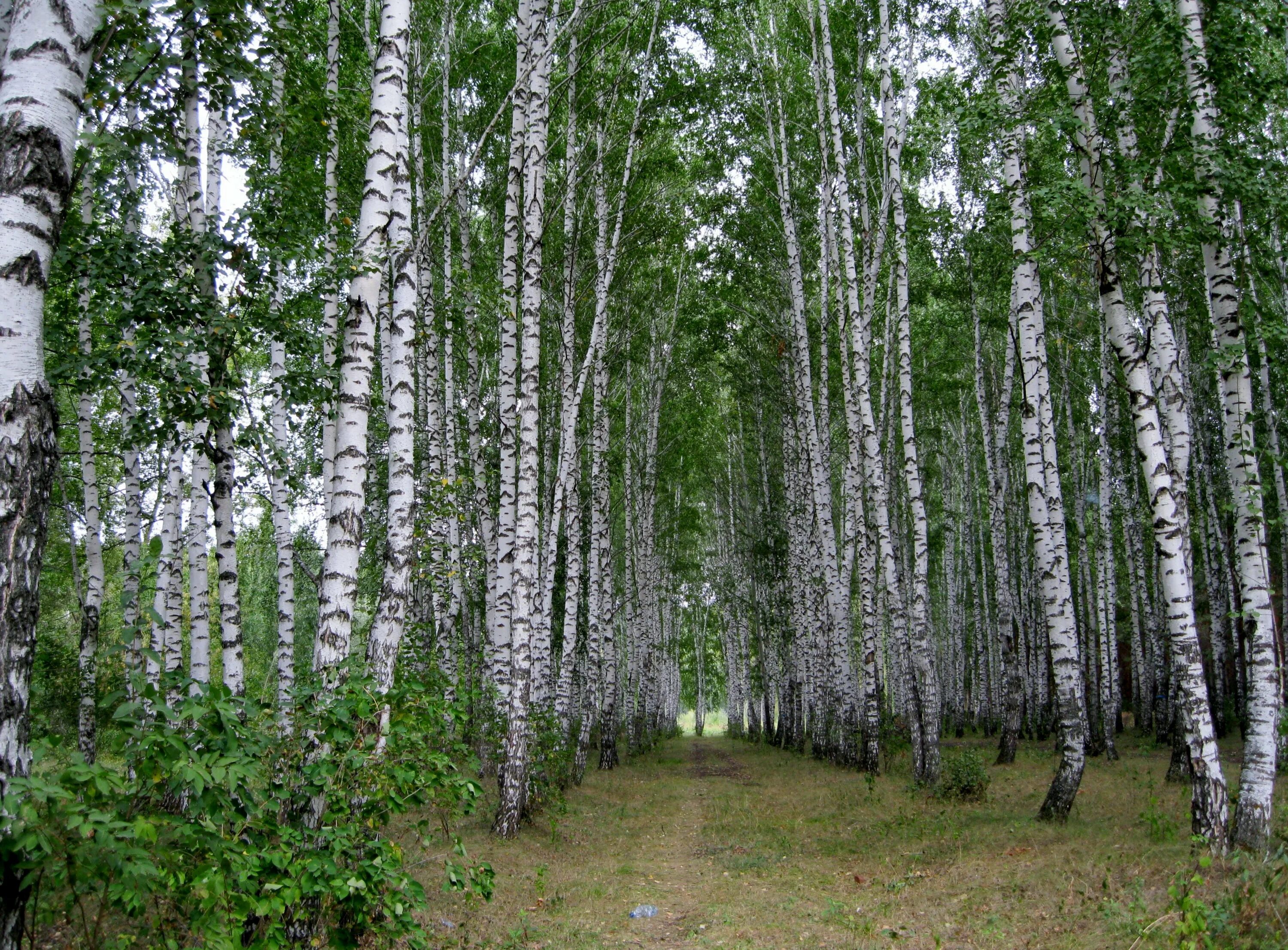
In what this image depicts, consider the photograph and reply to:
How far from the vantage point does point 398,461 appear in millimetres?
6641

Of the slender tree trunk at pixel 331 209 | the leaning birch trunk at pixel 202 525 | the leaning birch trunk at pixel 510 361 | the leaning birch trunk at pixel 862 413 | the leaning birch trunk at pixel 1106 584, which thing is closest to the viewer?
the slender tree trunk at pixel 331 209

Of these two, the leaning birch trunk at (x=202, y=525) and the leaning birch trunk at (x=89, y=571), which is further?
the leaning birch trunk at (x=89, y=571)

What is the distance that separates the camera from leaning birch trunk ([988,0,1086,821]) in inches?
377

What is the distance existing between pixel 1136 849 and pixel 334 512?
7.87 meters

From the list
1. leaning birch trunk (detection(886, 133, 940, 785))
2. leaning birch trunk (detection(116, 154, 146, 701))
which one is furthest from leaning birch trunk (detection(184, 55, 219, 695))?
leaning birch trunk (detection(886, 133, 940, 785))

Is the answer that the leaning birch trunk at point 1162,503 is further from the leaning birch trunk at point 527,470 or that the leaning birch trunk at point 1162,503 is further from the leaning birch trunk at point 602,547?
the leaning birch trunk at point 602,547

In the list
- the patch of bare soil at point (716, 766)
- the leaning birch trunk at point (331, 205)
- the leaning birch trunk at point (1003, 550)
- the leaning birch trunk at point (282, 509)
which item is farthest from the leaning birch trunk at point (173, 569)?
the leaning birch trunk at point (1003, 550)

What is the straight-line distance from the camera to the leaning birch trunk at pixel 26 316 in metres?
3.14

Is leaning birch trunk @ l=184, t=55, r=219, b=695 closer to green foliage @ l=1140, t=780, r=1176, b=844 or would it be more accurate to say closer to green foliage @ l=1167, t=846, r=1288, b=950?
green foliage @ l=1167, t=846, r=1288, b=950

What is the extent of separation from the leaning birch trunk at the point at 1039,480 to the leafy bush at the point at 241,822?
775cm

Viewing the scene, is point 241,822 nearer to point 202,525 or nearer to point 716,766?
point 202,525

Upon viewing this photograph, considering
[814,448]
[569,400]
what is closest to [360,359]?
[569,400]

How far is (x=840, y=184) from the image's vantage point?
15469 millimetres

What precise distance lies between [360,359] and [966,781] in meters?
10.7
